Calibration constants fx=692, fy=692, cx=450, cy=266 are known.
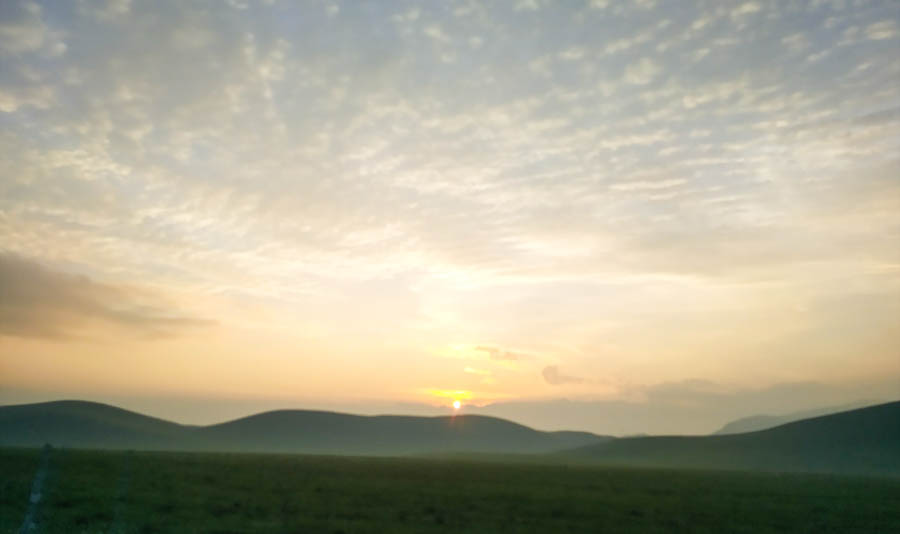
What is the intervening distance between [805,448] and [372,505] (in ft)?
525

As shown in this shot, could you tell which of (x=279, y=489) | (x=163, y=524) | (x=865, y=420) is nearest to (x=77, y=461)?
(x=279, y=489)

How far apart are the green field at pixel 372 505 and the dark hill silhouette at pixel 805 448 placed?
105422 mm

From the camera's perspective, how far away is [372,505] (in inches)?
1244

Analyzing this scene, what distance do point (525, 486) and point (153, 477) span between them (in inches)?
931

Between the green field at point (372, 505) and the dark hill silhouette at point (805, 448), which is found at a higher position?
the dark hill silhouette at point (805, 448)

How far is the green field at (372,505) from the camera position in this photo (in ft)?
79.9

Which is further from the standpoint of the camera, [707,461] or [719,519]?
[707,461]

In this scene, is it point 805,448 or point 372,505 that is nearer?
point 372,505

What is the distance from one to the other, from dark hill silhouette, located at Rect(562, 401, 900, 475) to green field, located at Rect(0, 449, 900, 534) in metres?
105

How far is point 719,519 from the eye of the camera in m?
32.0

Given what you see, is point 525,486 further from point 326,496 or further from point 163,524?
point 163,524

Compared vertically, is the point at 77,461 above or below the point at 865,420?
below

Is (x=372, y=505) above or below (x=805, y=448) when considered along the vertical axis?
below

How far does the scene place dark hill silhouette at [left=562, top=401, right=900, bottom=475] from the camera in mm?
142375
